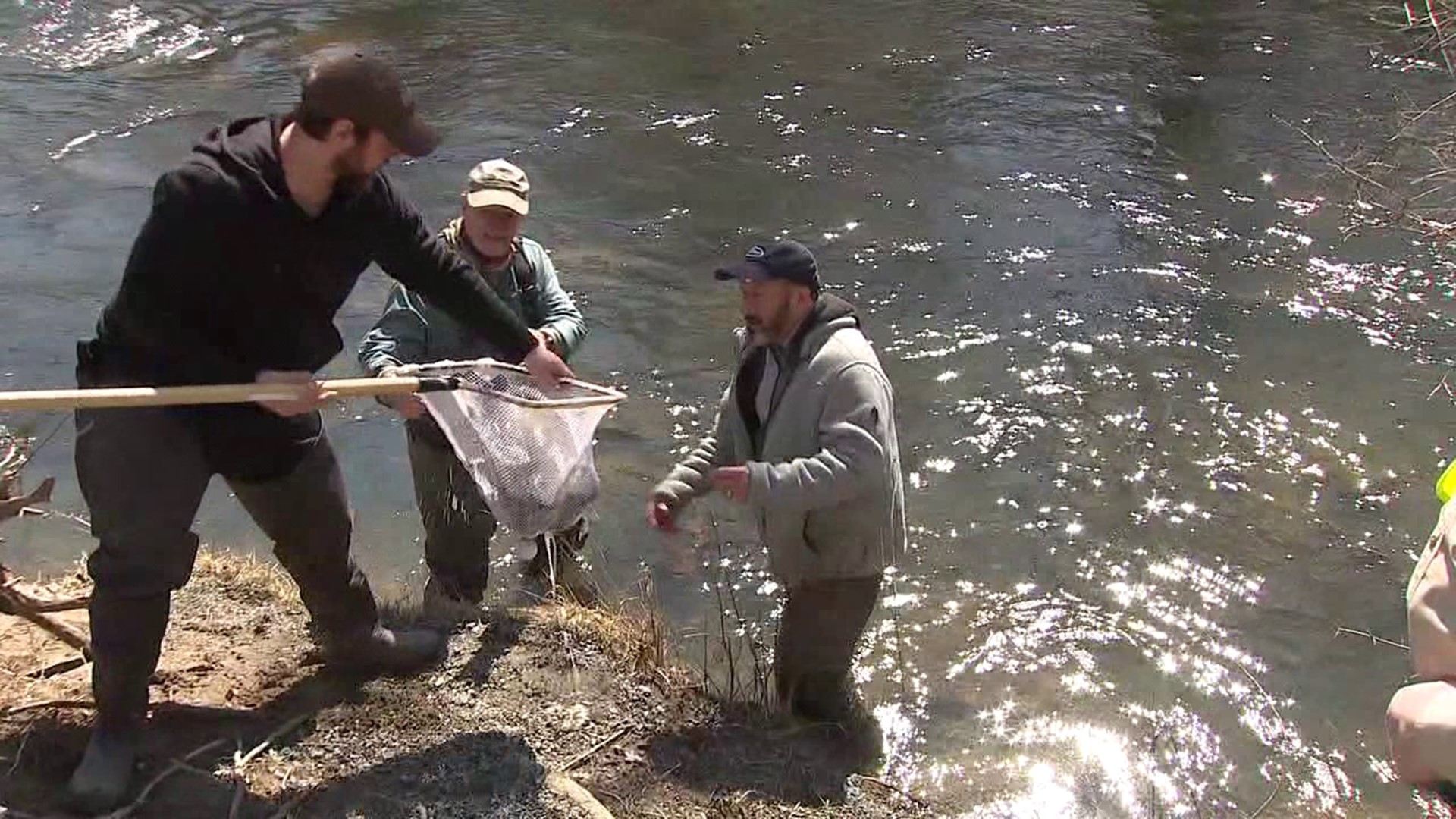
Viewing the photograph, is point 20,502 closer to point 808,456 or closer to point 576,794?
point 576,794

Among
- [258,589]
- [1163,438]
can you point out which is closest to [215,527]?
[258,589]

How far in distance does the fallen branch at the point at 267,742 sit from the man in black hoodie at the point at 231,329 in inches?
12.5

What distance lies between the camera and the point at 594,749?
445cm

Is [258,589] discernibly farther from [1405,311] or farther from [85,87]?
[85,87]

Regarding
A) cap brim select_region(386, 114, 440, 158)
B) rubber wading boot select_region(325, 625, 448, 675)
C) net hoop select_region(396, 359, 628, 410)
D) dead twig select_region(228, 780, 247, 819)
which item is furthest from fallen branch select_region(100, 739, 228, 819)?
cap brim select_region(386, 114, 440, 158)

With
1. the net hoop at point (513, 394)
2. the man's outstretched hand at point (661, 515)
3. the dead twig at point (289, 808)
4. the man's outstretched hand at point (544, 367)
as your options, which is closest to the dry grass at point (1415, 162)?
the man's outstretched hand at point (661, 515)

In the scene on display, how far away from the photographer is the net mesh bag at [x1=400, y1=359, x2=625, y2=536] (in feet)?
14.1

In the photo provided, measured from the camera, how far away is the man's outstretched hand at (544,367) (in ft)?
13.9

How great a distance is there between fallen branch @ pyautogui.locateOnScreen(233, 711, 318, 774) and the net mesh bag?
91 cm

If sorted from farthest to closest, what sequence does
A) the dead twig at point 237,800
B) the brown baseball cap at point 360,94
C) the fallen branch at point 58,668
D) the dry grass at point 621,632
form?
the dry grass at point 621,632 < the fallen branch at point 58,668 < the dead twig at point 237,800 < the brown baseball cap at point 360,94

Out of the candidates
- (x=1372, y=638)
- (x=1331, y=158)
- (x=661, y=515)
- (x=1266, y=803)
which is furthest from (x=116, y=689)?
(x=1331, y=158)

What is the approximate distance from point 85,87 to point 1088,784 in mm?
12228

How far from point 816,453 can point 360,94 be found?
6.01 ft

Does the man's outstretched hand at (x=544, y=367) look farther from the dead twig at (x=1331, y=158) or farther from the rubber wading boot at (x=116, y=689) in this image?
the dead twig at (x=1331, y=158)
